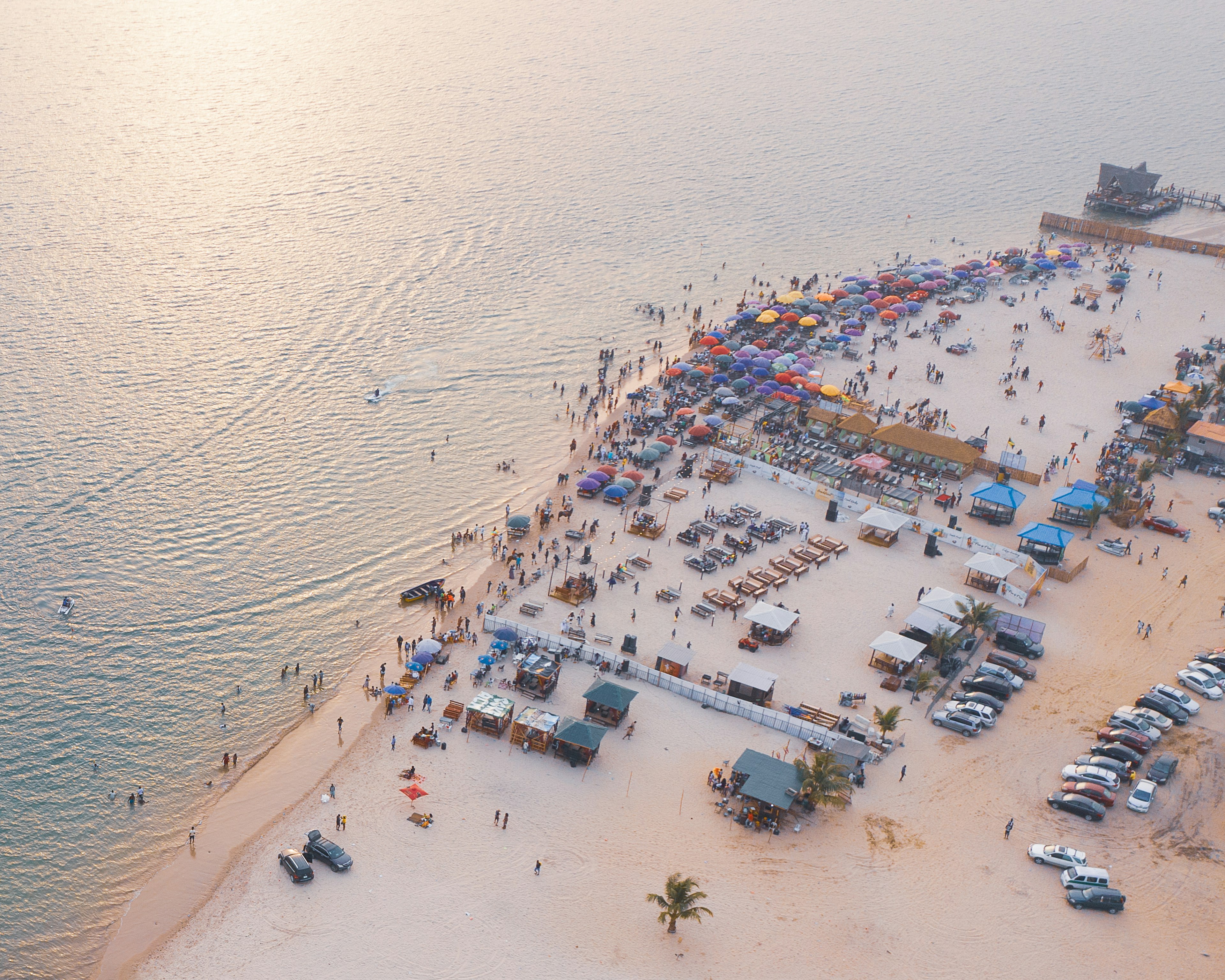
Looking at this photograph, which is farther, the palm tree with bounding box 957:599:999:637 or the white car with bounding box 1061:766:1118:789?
the palm tree with bounding box 957:599:999:637

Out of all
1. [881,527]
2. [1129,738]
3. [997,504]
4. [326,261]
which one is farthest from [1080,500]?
[326,261]

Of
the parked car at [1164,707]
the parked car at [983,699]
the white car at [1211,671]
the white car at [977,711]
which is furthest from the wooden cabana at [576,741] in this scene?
the white car at [1211,671]

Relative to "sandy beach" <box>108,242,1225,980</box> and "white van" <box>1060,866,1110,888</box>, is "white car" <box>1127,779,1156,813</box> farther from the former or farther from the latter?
"white van" <box>1060,866,1110,888</box>

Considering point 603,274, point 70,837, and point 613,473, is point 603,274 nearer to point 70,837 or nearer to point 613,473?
point 613,473

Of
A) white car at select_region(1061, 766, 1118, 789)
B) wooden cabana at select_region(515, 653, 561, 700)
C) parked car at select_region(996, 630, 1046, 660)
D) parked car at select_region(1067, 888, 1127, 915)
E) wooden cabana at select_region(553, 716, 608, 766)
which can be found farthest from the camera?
parked car at select_region(996, 630, 1046, 660)

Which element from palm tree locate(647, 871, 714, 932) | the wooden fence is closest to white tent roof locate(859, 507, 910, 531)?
palm tree locate(647, 871, 714, 932)

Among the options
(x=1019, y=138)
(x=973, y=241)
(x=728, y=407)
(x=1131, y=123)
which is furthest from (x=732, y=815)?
(x=1131, y=123)

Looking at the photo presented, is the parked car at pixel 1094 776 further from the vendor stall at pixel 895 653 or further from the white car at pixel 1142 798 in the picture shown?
the vendor stall at pixel 895 653

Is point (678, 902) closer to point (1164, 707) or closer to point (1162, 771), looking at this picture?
point (1162, 771)
